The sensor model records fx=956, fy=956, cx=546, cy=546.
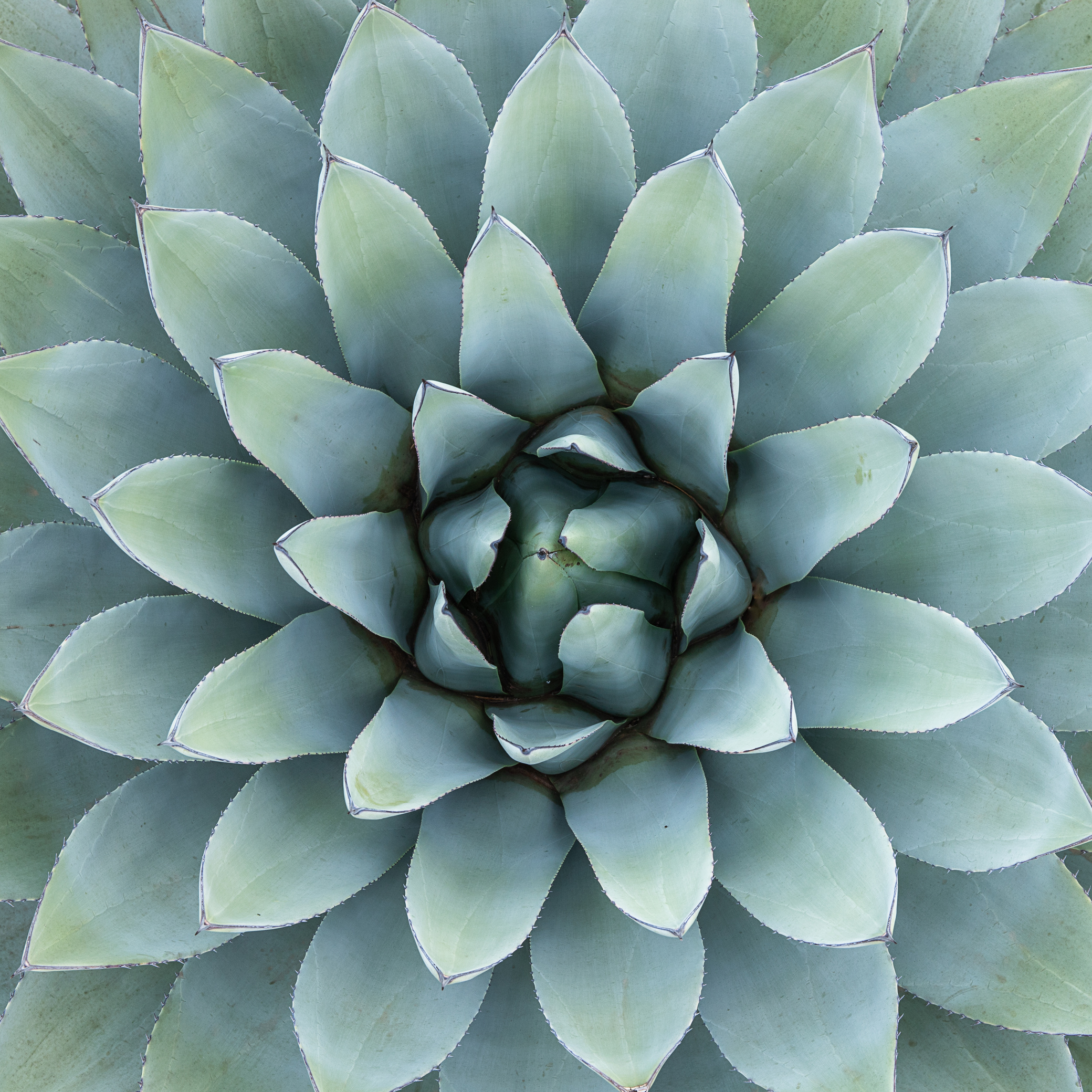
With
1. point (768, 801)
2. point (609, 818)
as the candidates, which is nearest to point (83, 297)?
point (609, 818)

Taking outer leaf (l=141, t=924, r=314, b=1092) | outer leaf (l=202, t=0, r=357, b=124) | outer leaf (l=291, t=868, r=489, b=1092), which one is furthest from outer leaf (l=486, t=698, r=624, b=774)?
outer leaf (l=202, t=0, r=357, b=124)

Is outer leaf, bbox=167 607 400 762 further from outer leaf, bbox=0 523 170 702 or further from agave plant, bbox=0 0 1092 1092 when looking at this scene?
outer leaf, bbox=0 523 170 702

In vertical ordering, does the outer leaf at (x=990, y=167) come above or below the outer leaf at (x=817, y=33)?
below

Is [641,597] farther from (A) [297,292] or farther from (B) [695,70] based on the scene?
(B) [695,70]

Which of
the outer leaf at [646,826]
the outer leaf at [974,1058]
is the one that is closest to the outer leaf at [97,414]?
the outer leaf at [646,826]

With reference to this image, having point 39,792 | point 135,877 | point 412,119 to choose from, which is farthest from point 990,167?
point 39,792

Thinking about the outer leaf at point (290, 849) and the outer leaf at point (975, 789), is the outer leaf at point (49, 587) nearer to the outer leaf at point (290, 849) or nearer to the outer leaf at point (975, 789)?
the outer leaf at point (290, 849)

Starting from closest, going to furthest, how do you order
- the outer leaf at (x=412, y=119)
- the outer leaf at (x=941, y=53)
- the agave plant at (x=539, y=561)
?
1. the agave plant at (x=539, y=561)
2. the outer leaf at (x=412, y=119)
3. the outer leaf at (x=941, y=53)
